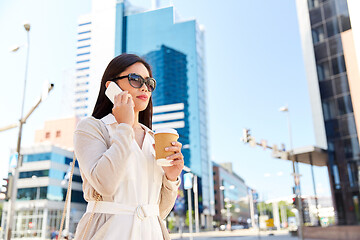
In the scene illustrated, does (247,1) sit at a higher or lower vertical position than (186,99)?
lower

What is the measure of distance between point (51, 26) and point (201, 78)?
62.6 meters

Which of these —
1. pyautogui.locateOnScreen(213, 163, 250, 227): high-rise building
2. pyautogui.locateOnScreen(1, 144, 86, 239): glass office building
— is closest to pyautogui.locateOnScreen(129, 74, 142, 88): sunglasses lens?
pyautogui.locateOnScreen(1, 144, 86, 239): glass office building

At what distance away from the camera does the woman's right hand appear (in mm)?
1448

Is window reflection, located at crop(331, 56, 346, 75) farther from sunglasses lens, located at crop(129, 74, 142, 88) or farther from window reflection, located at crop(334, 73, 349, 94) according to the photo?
sunglasses lens, located at crop(129, 74, 142, 88)

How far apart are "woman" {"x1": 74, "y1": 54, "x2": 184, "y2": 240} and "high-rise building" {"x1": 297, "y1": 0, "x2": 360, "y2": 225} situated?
17935 mm

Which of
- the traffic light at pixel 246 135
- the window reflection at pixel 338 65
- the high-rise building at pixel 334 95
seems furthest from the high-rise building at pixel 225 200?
the traffic light at pixel 246 135

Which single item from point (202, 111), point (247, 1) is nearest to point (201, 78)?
point (202, 111)

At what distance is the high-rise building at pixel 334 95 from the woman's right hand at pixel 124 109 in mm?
18112

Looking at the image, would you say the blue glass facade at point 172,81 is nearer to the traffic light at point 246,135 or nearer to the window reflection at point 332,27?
the window reflection at point 332,27

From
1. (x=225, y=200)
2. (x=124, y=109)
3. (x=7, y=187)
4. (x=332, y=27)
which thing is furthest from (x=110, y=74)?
(x=225, y=200)

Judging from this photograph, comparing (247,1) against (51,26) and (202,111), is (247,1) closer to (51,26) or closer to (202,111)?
(51,26)

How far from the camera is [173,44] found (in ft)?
163

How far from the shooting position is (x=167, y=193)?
67.3 inches

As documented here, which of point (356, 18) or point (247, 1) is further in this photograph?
point (247, 1)
